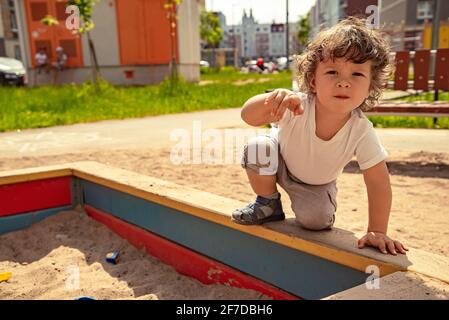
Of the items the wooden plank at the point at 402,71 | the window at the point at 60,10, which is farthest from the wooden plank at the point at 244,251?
the window at the point at 60,10

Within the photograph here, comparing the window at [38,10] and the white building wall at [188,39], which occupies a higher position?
the window at [38,10]

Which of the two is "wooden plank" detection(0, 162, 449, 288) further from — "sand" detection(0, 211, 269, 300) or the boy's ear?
the boy's ear

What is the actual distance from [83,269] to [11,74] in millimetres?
16232

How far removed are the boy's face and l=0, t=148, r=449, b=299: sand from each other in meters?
0.59

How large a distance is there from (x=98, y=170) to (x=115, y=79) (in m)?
16.8

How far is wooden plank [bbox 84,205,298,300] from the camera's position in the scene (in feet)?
5.98

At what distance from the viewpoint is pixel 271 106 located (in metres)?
1.59

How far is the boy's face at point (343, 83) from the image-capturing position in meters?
1.53

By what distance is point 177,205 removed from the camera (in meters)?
2.11

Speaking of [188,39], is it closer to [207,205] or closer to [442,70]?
[442,70]

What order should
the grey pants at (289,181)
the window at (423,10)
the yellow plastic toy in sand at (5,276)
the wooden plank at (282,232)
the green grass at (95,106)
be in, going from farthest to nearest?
the window at (423,10) → the green grass at (95,106) → the yellow plastic toy in sand at (5,276) → the grey pants at (289,181) → the wooden plank at (282,232)

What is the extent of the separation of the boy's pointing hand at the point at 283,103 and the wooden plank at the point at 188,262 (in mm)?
683

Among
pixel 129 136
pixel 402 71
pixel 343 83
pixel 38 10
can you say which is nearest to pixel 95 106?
pixel 129 136

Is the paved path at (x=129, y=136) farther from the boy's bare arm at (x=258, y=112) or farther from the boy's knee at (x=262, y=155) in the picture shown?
the boy's bare arm at (x=258, y=112)
